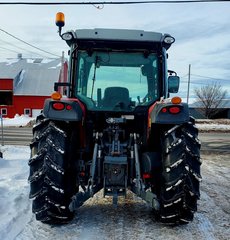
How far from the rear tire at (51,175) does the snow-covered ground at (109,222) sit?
0.77 feet

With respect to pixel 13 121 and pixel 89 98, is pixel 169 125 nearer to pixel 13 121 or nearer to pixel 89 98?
pixel 89 98

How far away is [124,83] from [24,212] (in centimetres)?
227

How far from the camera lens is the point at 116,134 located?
14.6 ft

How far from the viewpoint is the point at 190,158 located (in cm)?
401

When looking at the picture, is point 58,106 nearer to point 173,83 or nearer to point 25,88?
point 173,83

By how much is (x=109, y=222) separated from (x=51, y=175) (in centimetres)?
103

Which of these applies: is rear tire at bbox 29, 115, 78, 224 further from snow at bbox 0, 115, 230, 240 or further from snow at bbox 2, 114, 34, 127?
snow at bbox 2, 114, 34, 127

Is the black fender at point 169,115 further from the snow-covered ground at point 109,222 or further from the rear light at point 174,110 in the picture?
the snow-covered ground at point 109,222

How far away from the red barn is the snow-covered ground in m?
30.3

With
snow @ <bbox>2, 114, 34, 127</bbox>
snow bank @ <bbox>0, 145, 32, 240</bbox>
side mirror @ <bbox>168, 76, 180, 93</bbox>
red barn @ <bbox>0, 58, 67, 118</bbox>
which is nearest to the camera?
snow bank @ <bbox>0, 145, 32, 240</bbox>

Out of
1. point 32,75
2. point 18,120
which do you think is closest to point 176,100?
point 18,120

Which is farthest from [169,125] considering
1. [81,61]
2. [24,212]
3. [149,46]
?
[24,212]

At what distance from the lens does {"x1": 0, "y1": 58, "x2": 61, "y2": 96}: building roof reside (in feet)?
120

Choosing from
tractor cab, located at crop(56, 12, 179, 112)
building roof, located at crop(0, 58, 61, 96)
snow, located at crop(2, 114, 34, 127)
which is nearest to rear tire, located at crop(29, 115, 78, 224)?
tractor cab, located at crop(56, 12, 179, 112)
